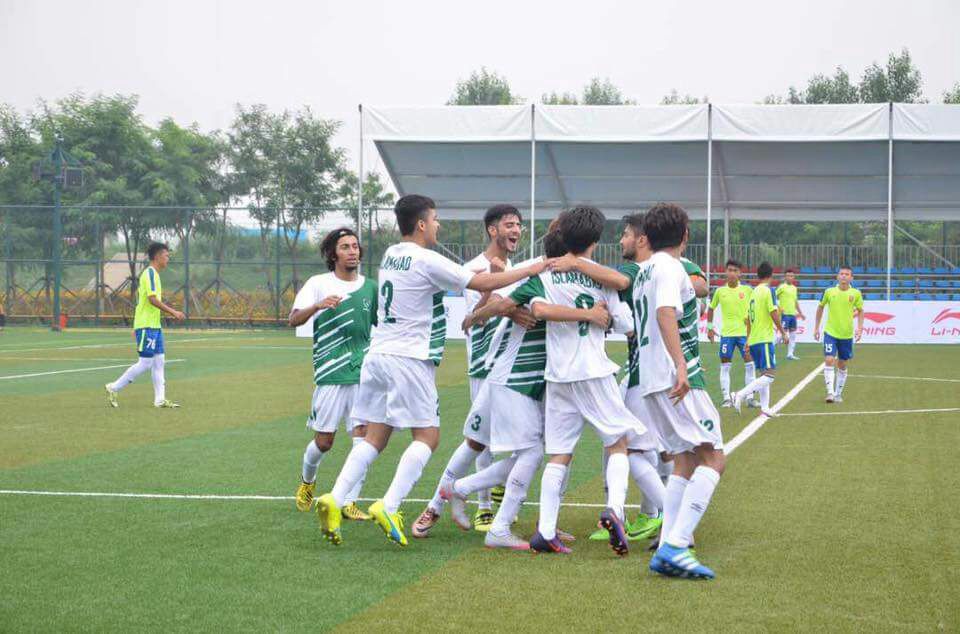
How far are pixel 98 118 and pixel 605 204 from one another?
→ 2734 cm

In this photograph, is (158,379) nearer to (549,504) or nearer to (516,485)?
(516,485)

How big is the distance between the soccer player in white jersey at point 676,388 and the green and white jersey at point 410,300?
1.16 m

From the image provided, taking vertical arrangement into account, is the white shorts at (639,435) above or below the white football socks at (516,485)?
above

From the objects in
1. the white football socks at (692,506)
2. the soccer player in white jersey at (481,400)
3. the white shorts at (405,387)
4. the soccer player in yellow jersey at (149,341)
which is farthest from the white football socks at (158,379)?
the white football socks at (692,506)

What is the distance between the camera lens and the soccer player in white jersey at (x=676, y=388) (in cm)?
620

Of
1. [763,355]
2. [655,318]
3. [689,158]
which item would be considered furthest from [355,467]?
[689,158]

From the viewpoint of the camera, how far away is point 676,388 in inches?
245

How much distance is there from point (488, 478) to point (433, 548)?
536 millimetres

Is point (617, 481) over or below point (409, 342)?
below

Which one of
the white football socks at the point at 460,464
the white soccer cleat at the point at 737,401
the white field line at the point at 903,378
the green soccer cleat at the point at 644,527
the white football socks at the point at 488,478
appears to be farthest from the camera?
the white field line at the point at 903,378

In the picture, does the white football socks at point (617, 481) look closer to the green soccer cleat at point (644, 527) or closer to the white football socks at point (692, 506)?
the white football socks at point (692, 506)

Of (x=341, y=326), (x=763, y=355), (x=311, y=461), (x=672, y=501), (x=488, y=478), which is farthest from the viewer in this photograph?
(x=763, y=355)

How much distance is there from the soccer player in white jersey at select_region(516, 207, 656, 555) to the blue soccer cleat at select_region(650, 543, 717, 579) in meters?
0.60

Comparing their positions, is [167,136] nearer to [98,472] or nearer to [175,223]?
[175,223]
